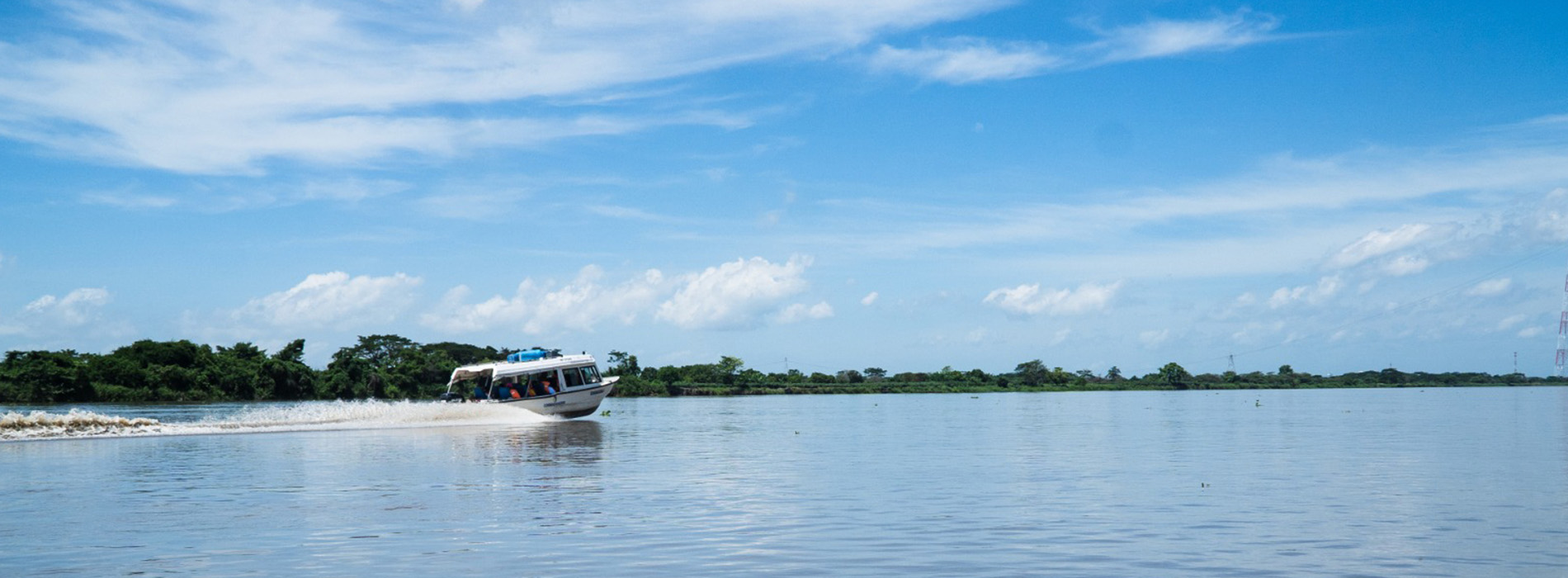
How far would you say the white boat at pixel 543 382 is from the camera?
2128 inches

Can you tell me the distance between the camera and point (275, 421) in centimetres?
5212

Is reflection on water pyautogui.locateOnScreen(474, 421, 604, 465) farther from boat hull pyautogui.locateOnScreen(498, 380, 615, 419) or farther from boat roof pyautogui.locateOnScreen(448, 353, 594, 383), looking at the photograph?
boat roof pyautogui.locateOnScreen(448, 353, 594, 383)

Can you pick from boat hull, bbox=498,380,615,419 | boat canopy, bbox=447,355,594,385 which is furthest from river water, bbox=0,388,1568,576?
boat hull, bbox=498,380,615,419

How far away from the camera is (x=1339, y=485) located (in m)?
23.7

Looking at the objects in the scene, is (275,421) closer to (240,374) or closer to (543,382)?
(543,382)

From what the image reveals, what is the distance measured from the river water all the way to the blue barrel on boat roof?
13.7 m

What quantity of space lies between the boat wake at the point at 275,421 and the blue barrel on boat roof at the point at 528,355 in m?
2.52

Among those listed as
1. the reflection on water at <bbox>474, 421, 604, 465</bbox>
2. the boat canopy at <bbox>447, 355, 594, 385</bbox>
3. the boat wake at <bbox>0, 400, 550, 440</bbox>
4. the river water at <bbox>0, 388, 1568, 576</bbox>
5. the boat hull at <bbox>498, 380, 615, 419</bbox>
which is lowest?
the river water at <bbox>0, 388, 1568, 576</bbox>

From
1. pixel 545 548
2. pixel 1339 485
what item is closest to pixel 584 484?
pixel 545 548

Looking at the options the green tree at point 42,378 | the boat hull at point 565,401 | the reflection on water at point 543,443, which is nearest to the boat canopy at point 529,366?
the boat hull at point 565,401

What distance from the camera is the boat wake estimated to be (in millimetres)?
42750

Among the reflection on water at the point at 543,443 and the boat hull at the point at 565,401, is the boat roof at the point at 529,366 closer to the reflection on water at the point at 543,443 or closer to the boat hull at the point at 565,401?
the boat hull at the point at 565,401

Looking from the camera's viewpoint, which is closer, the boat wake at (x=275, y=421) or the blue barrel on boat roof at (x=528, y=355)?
the boat wake at (x=275, y=421)

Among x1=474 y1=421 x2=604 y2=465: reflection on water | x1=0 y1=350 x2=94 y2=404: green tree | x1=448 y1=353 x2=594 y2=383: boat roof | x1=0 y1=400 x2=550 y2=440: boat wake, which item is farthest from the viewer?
x1=0 y1=350 x2=94 y2=404: green tree
